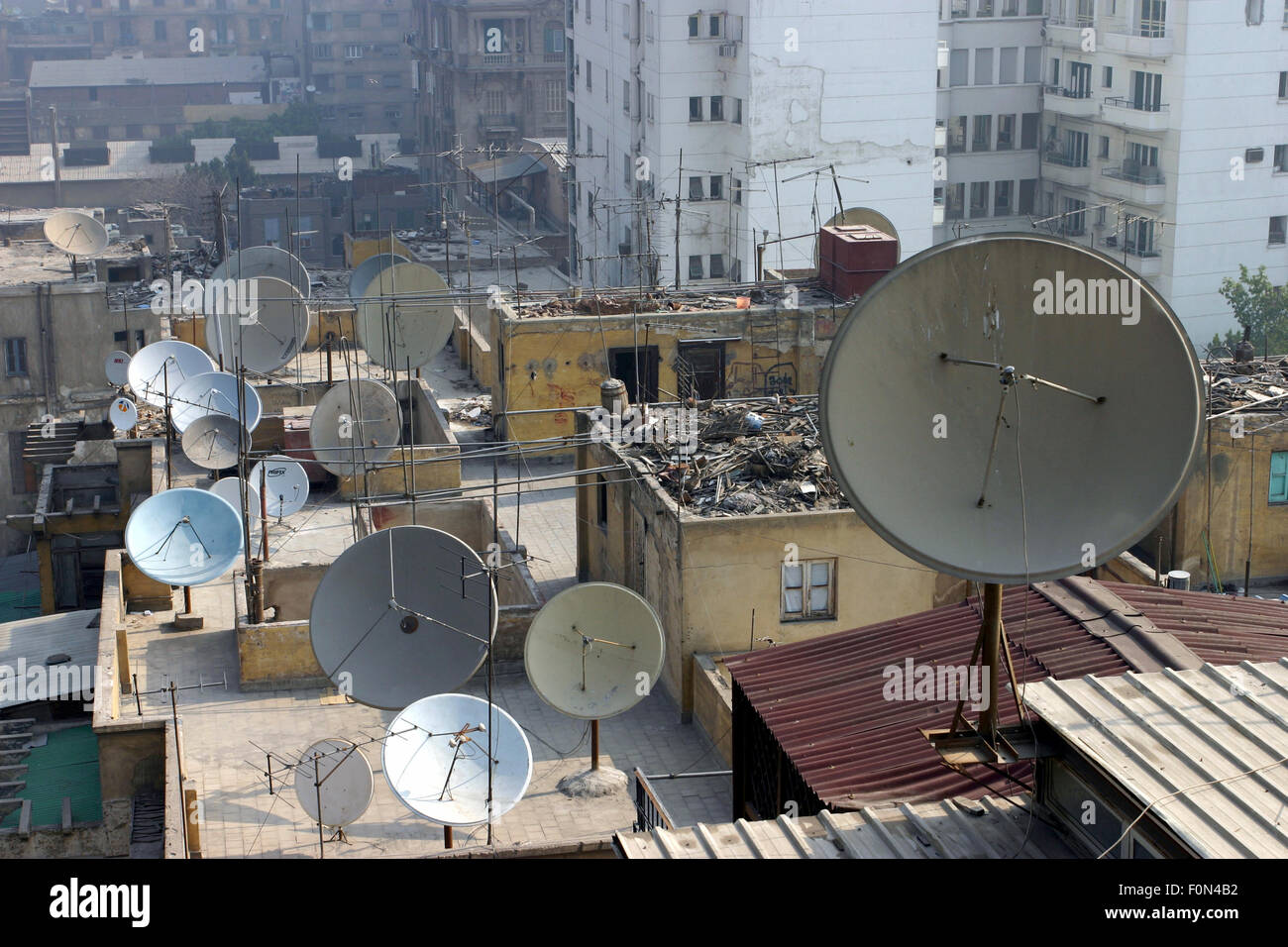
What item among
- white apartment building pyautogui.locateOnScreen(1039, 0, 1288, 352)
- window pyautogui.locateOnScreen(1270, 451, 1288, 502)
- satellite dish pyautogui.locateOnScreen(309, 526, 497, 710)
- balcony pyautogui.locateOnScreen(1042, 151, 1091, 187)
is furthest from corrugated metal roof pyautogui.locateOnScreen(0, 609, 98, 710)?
balcony pyautogui.locateOnScreen(1042, 151, 1091, 187)

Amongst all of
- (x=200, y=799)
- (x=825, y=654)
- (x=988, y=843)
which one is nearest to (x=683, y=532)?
(x=825, y=654)

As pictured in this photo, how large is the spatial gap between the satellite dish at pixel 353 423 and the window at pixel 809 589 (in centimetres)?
879

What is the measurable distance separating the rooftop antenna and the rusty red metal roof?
2683mm

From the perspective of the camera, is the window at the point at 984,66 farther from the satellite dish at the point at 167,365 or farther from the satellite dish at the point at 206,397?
the satellite dish at the point at 206,397

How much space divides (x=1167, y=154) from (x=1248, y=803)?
168ft

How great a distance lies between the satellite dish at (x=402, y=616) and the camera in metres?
17.1

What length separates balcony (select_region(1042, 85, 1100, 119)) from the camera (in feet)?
193

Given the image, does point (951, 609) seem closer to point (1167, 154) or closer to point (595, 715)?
point (595, 715)

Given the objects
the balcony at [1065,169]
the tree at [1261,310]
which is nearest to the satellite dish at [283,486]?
the tree at [1261,310]

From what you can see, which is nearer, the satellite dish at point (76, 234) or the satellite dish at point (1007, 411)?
A: the satellite dish at point (1007, 411)

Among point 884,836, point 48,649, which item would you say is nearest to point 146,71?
point 48,649

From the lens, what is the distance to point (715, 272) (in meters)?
55.7

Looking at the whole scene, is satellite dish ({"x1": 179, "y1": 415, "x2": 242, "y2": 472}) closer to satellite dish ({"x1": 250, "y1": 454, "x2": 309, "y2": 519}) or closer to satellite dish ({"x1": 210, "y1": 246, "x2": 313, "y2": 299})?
satellite dish ({"x1": 250, "y1": 454, "x2": 309, "y2": 519})

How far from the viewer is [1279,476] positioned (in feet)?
74.5
